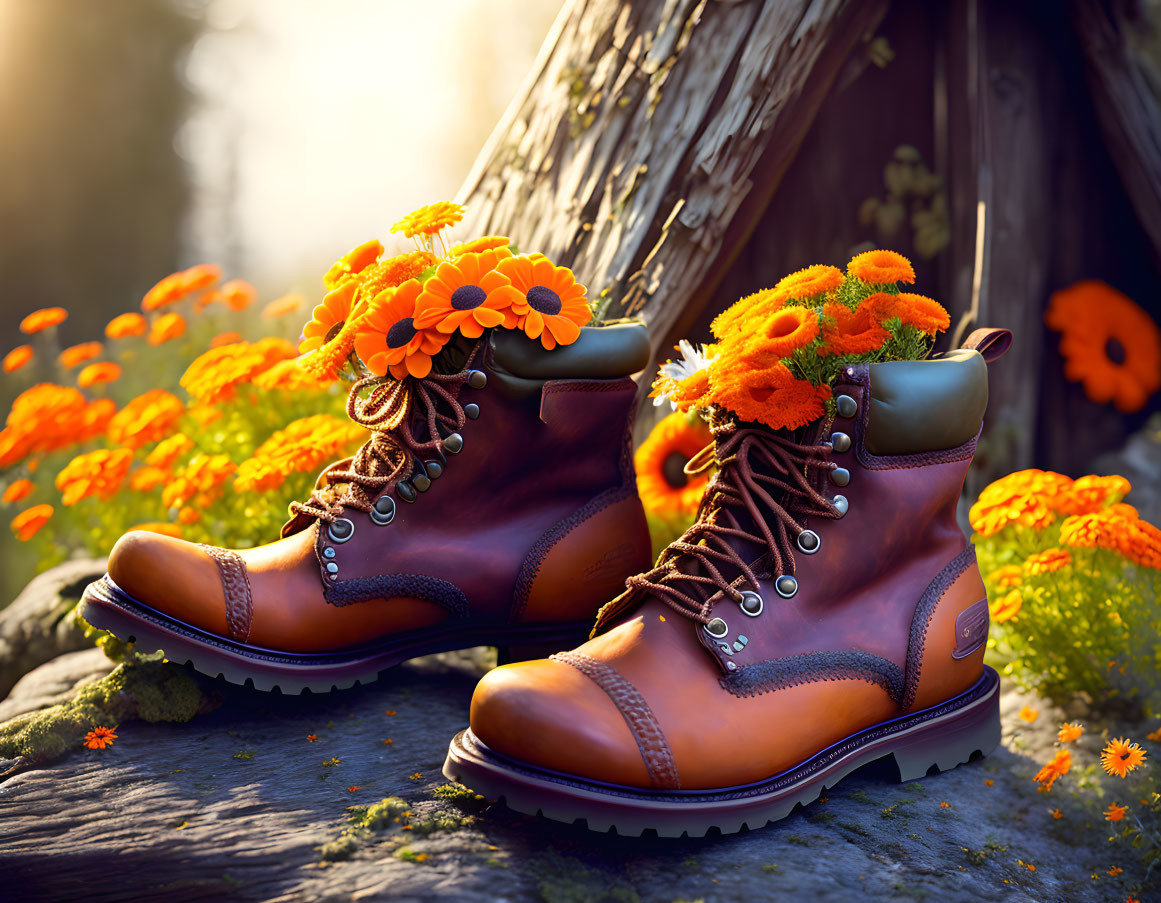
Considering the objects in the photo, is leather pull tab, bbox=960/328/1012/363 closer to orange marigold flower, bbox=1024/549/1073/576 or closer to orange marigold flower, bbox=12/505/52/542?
orange marigold flower, bbox=1024/549/1073/576

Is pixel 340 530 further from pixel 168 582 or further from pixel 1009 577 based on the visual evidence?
pixel 1009 577

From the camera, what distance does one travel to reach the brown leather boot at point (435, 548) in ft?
5.56

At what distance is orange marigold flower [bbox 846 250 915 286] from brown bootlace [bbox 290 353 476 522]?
0.76 metres

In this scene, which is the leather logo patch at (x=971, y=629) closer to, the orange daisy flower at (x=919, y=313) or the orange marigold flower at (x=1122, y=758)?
the orange marigold flower at (x=1122, y=758)

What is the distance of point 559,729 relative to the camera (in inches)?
52.1

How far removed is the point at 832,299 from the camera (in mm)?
1672

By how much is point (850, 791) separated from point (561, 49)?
8.32 feet

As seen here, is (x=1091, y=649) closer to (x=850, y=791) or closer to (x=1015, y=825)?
(x=1015, y=825)

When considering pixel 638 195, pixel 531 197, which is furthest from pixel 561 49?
pixel 638 195

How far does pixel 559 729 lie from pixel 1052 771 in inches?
45.0

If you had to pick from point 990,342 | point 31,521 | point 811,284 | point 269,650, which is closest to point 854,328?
point 811,284

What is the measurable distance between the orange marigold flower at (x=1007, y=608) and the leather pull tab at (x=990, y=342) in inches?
25.2

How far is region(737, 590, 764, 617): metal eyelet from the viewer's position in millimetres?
1492

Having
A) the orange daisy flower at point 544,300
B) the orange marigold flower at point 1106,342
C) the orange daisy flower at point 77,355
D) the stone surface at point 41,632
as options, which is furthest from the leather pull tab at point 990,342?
the orange daisy flower at point 77,355
